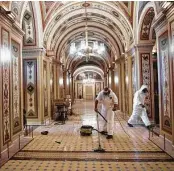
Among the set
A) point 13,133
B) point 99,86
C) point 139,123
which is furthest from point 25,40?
point 99,86

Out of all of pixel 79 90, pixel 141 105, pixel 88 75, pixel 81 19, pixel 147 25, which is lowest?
pixel 141 105

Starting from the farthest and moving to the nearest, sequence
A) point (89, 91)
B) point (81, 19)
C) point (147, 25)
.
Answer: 1. point (89, 91)
2. point (81, 19)
3. point (147, 25)

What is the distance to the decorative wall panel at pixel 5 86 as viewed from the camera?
19.2ft

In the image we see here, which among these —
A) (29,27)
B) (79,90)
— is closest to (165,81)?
(29,27)

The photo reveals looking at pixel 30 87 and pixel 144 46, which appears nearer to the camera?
pixel 144 46

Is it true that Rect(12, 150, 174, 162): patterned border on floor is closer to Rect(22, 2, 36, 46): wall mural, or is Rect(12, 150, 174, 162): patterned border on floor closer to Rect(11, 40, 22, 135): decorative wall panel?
Rect(11, 40, 22, 135): decorative wall panel

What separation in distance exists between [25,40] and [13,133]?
4.95 meters

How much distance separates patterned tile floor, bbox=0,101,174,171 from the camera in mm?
4758

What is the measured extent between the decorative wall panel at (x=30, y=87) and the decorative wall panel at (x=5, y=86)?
14.2ft

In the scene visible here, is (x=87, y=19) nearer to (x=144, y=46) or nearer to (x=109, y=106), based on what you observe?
(x=144, y=46)

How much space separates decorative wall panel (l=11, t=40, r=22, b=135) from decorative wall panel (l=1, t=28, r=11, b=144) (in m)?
0.72

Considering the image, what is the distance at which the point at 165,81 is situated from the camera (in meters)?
6.45

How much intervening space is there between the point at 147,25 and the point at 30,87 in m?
5.71

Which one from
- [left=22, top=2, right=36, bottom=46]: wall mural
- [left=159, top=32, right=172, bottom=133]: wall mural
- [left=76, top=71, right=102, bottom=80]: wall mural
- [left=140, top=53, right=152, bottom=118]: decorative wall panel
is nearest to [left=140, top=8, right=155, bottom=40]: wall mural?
[left=140, top=53, right=152, bottom=118]: decorative wall panel
